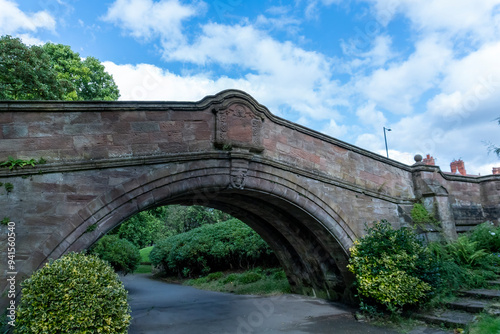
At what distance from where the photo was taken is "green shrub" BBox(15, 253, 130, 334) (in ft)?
13.1

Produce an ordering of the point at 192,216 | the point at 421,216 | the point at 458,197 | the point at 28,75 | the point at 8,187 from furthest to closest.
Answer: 1. the point at 192,216
2. the point at 28,75
3. the point at 458,197
4. the point at 421,216
5. the point at 8,187

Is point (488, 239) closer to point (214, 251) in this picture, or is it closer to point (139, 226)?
point (214, 251)

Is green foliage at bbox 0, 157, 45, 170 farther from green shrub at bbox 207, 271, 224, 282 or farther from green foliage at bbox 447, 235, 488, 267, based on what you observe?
green shrub at bbox 207, 271, 224, 282

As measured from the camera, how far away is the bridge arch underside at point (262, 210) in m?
5.32

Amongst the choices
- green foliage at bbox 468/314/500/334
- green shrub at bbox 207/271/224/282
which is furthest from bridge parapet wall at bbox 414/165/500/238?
green shrub at bbox 207/271/224/282

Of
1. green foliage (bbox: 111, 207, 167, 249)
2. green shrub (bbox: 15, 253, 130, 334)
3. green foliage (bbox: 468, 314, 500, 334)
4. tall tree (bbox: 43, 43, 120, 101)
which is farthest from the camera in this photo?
green foliage (bbox: 111, 207, 167, 249)

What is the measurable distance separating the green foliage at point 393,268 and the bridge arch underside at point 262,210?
0.67 m

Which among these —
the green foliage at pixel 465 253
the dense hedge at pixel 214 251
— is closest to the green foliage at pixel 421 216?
the green foliage at pixel 465 253

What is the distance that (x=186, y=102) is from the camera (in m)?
6.23

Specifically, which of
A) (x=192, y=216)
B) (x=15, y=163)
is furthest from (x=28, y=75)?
(x=192, y=216)

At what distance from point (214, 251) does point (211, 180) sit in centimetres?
961

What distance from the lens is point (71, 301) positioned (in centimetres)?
412

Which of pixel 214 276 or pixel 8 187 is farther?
pixel 214 276

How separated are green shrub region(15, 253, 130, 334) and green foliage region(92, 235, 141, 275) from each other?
895 centimetres
